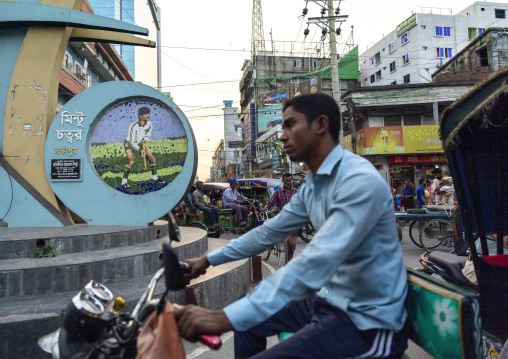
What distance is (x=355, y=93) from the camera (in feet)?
70.2

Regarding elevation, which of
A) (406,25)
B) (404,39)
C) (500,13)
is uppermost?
(500,13)

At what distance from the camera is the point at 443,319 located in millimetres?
1385

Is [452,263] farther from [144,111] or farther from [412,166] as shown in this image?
[412,166]

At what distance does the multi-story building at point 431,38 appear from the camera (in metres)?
32.5

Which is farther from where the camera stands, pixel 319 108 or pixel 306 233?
pixel 306 233

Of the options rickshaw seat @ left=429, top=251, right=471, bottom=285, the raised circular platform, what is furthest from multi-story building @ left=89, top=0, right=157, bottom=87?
rickshaw seat @ left=429, top=251, right=471, bottom=285

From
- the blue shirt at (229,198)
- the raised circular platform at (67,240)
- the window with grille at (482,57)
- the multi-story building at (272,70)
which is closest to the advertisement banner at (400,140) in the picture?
the window with grille at (482,57)

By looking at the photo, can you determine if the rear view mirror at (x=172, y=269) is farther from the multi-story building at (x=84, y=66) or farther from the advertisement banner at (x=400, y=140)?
the advertisement banner at (x=400, y=140)

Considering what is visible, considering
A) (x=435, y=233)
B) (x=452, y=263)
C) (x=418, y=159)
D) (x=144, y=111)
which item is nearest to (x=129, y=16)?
(x=418, y=159)

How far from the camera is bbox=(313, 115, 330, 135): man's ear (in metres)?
1.64

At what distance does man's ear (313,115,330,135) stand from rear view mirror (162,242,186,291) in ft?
2.76

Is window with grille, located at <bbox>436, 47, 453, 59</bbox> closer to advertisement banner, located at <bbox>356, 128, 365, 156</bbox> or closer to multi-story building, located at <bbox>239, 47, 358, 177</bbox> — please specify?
multi-story building, located at <bbox>239, 47, 358, 177</bbox>

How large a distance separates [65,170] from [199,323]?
6.13m

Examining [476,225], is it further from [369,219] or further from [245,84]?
[245,84]
